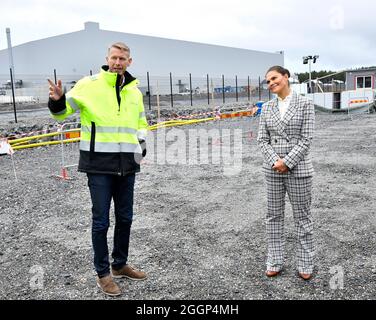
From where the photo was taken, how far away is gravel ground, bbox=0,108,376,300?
3.72 metres

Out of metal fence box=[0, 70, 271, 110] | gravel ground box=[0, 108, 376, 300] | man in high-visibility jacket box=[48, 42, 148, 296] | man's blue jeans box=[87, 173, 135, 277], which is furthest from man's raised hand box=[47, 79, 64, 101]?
metal fence box=[0, 70, 271, 110]

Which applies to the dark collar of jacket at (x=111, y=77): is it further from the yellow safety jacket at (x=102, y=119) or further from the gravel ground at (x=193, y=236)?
the gravel ground at (x=193, y=236)

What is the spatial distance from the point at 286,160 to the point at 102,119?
5.48 feet

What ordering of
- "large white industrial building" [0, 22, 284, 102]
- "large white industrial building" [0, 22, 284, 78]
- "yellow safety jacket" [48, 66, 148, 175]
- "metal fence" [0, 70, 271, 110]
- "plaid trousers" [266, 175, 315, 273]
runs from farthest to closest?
1. "large white industrial building" [0, 22, 284, 78]
2. "large white industrial building" [0, 22, 284, 102]
3. "metal fence" [0, 70, 271, 110]
4. "plaid trousers" [266, 175, 315, 273]
5. "yellow safety jacket" [48, 66, 148, 175]

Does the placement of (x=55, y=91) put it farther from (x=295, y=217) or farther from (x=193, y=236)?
(x=193, y=236)

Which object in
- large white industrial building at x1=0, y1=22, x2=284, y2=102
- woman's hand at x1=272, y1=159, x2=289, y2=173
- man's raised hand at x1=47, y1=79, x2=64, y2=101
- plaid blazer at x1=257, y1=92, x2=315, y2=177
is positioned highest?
large white industrial building at x1=0, y1=22, x2=284, y2=102

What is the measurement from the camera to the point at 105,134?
3.51m

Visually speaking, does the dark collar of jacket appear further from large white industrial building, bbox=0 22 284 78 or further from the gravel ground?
large white industrial building, bbox=0 22 284 78

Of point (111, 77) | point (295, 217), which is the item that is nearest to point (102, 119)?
point (111, 77)

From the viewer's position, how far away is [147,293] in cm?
365

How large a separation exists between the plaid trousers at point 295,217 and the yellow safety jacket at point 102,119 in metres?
1.40

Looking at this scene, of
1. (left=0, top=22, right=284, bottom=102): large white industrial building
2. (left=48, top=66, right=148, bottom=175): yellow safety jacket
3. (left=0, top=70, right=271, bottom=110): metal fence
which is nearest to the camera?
(left=48, top=66, right=148, bottom=175): yellow safety jacket

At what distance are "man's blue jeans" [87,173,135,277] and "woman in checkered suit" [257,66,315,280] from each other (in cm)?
133

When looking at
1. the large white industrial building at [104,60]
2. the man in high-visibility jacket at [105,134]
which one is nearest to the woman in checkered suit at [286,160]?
the man in high-visibility jacket at [105,134]
